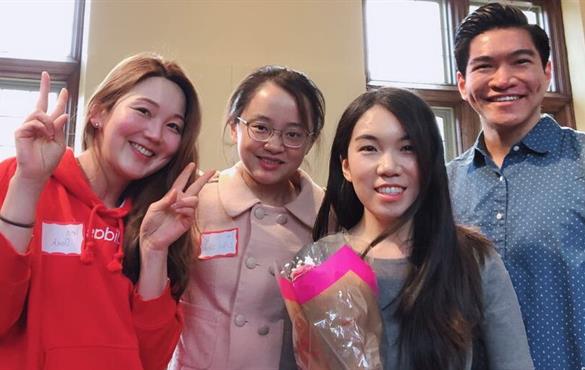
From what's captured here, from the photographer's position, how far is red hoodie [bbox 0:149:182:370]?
3.40 ft

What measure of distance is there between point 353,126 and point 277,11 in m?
1.70

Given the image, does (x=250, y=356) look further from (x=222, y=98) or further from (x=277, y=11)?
(x=277, y=11)

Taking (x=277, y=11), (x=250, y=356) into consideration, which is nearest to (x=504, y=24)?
(x=250, y=356)

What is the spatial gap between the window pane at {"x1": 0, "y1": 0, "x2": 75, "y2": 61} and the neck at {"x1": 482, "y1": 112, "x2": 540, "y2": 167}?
86.3 inches

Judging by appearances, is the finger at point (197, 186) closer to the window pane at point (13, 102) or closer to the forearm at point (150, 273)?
the forearm at point (150, 273)

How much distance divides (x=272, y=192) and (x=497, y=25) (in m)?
0.81

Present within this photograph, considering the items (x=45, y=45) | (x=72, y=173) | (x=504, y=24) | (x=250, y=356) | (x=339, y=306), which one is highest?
(x=45, y=45)

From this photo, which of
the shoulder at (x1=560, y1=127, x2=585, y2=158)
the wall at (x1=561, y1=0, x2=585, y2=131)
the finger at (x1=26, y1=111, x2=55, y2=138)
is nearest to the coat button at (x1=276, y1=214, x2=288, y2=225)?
the finger at (x1=26, y1=111, x2=55, y2=138)

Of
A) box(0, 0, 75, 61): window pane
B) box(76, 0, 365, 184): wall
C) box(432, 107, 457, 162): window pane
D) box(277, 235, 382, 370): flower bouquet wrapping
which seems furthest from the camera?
box(432, 107, 457, 162): window pane

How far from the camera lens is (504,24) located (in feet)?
4.88

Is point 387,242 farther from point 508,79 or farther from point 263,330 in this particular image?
point 508,79

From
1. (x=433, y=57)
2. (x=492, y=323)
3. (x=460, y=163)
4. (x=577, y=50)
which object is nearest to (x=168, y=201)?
(x=492, y=323)

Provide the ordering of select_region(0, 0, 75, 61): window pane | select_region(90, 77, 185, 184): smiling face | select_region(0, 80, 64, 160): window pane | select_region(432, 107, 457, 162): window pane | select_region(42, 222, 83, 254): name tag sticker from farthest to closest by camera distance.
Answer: select_region(432, 107, 457, 162): window pane, select_region(0, 0, 75, 61): window pane, select_region(0, 80, 64, 160): window pane, select_region(90, 77, 185, 184): smiling face, select_region(42, 222, 83, 254): name tag sticker

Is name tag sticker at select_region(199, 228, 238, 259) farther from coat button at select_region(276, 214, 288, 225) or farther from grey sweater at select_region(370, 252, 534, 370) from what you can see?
grey sweater at select_region(370, 252, 534, 370)
